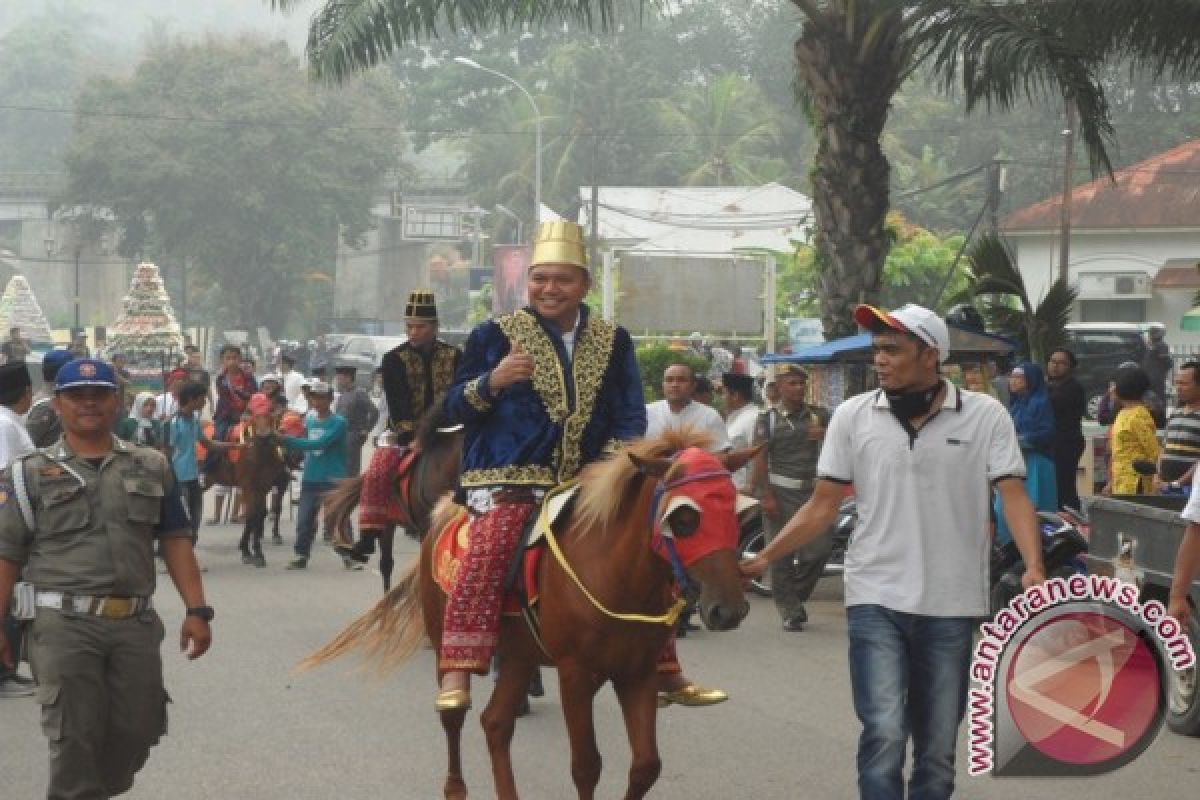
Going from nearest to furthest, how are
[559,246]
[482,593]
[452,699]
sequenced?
[482,593] → [452,699] → [559,246]

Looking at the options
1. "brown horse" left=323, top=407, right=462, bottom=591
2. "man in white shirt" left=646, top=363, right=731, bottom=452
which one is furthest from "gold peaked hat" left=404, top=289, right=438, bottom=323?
"man in white shirt" left=646, top=363, right=731, bottom=452

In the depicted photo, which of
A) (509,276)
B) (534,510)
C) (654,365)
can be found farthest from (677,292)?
(509,276)

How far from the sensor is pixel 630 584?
22.5ft

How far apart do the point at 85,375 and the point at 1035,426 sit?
1009 centimetres

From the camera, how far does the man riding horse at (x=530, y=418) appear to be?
750 centimetres

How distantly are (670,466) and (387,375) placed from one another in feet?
19.1

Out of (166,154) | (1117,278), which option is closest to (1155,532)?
(1117,278)

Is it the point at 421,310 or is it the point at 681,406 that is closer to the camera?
the point at 421,310

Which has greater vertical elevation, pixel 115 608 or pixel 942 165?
pixel 942 165

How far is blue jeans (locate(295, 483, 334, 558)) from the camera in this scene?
18.2 metres

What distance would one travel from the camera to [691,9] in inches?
3632

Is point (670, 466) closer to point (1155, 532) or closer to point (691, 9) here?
point (1155, 532)

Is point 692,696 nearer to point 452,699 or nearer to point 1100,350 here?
point 452,699

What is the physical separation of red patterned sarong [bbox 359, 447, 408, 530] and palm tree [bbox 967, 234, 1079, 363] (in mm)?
8089
